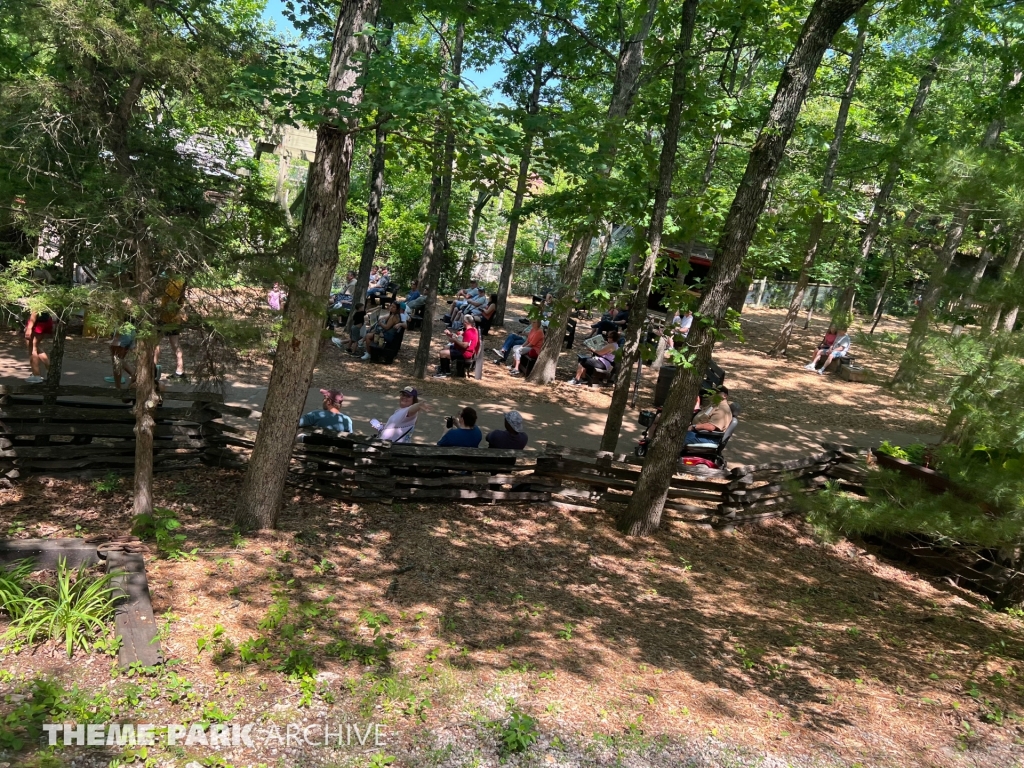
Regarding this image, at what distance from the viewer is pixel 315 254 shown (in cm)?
644

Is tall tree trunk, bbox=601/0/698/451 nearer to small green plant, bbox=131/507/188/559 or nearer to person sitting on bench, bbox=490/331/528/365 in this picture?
small green plant, bbox=131/507/188/559

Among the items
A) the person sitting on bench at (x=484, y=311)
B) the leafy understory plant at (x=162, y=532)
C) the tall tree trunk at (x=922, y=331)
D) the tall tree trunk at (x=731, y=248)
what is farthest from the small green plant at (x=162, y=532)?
the person sitting on bench at (x=484, y=311)

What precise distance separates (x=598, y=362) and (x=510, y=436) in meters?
5.60

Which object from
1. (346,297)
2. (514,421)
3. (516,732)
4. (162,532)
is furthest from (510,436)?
(346,297)

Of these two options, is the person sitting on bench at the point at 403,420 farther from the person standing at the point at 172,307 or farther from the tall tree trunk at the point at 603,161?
the person standing at the point at 172,307

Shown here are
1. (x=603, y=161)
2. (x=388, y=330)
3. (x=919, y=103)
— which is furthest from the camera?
(x=919, y=103)

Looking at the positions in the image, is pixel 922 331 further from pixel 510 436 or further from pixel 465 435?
pixel 465 435

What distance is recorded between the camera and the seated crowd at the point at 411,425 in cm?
876

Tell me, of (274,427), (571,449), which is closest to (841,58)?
(571,449)

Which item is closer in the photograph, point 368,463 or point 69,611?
point 69,611

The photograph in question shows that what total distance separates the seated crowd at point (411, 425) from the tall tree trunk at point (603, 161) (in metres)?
1.50

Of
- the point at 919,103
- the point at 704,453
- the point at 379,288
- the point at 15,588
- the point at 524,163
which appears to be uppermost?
the point at 919,103

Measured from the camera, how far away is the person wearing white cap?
8961mm

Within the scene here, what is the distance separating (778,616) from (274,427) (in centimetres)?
510
